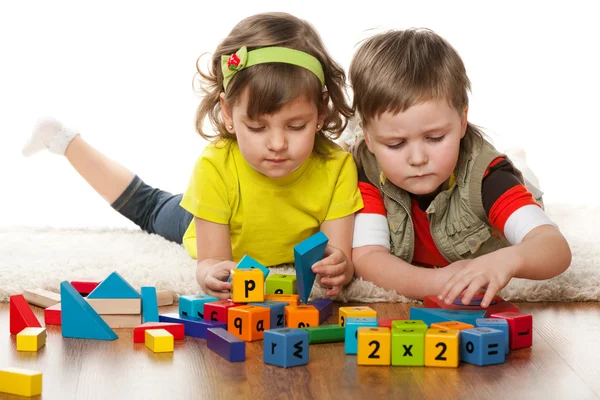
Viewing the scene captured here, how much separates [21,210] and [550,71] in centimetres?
210

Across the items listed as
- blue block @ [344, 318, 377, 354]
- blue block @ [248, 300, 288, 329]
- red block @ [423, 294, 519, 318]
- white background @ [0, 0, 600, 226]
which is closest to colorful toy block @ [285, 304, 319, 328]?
blue block @ [248, 300, 288, 329]

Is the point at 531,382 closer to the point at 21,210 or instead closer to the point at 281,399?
the point at 281,399

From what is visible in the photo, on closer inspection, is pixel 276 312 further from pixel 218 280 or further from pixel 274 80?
pixel 274 80

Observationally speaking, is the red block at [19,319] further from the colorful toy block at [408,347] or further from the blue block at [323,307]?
the colorful toy block at [408,347]

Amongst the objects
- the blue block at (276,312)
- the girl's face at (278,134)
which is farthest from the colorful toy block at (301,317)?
the girl's face at (278,134)

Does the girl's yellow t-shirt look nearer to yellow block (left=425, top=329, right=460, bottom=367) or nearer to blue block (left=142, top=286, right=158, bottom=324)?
blue block (left=142, top=286, right=158, bottom=324)

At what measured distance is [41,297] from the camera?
1.58 m

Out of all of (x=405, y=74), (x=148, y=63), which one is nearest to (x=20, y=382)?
(x=405, y=74)

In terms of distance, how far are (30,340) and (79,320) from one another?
9cm

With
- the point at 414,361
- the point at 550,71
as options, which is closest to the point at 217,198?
the point at 414,361

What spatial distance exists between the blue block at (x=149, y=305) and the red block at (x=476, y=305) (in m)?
0.47

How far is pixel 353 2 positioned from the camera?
323 centimetres

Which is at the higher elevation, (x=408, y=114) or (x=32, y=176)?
(x=408, y=114)

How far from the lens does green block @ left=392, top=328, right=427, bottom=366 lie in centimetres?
119
